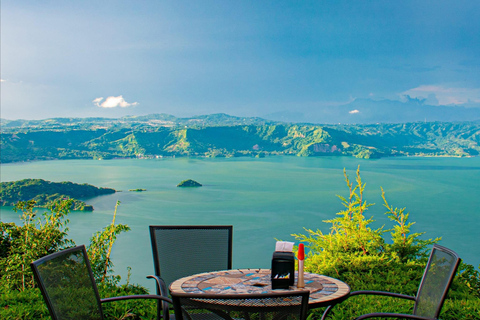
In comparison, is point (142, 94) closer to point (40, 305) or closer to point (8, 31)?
point (8, 31)

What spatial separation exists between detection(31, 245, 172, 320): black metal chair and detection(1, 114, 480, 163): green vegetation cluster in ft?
288

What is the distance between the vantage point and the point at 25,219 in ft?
11.8

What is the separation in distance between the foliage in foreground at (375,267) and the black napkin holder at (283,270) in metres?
0.91

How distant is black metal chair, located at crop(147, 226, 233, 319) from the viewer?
8.11 ft

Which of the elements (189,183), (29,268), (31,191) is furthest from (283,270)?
(189,183)

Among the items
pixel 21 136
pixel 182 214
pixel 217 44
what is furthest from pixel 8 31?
pixel 217 44

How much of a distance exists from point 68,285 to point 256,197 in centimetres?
5405

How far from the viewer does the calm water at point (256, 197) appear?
120ft

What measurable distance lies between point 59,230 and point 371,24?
119037mm

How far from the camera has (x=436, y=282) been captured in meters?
1.80

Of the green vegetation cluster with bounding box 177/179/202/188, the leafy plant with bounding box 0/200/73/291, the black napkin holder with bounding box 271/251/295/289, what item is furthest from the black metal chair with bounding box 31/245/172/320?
the green vegetation cluster with bounding box 177/179/202/188

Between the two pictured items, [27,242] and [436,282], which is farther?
[27,242]

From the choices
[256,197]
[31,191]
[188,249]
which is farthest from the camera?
[256,197]

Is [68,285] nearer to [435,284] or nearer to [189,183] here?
[435,284]
